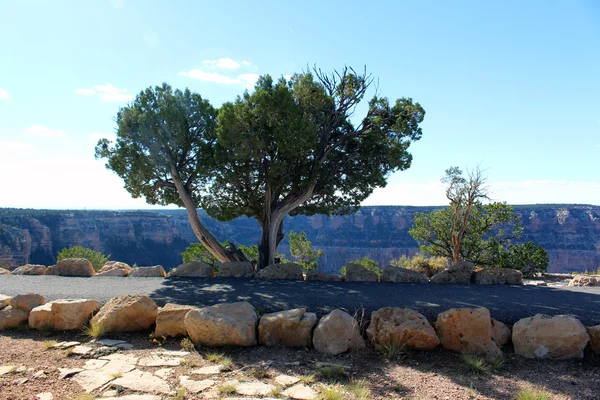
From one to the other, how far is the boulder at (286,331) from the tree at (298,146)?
564 centimetres

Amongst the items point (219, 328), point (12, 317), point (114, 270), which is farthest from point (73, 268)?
point (219, 328)

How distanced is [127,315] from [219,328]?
1622 millimetres

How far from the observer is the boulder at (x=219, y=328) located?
18.6 ft

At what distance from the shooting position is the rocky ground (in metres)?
4.19

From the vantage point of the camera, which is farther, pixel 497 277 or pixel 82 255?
pixel 82 255

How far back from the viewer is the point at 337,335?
557cm

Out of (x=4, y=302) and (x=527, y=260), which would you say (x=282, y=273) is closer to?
(x=4, y=302)

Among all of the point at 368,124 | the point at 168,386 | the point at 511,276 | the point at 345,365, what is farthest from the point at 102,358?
the point at 368,124

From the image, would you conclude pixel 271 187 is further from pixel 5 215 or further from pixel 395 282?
pixel 5 215

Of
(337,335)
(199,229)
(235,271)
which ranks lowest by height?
(337,335)

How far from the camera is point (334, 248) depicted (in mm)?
64750

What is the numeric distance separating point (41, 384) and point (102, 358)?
2.99 ft

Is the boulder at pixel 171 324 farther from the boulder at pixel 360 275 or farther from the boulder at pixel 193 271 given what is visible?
the boulder at pixel 360 275

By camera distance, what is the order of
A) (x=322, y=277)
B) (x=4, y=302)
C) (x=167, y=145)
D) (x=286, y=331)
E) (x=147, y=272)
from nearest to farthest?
(x=286, y=331)
(x=4, y=302)
(x=322, y=277)
(x=147, y=272)
(x=167, y=145)
